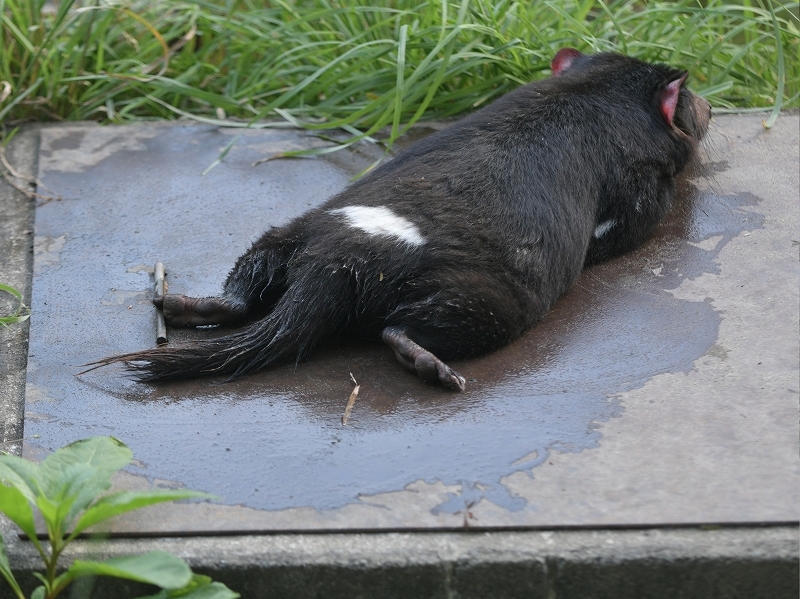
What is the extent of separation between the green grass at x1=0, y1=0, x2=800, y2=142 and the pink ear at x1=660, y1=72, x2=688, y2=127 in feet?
2.62

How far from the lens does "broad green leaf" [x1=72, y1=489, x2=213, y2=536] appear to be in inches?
80.0

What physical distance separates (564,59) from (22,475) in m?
2.58

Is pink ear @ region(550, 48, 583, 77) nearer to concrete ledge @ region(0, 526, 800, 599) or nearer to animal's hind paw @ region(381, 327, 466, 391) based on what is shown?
animal's hind paw @ region(381, 327, 466, 391)

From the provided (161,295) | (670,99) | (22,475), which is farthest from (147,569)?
(670,99)

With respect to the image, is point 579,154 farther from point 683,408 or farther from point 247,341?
point 247,341

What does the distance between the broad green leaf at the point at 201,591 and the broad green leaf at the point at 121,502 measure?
0.56 ft

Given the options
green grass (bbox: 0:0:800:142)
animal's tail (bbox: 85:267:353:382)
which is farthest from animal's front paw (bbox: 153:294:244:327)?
green grass (bbox: 0:0:800:142)

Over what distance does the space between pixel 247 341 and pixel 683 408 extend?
1.18 m

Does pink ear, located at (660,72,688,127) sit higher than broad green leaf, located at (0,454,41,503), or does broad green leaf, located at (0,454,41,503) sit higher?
pink ear, located at (660,72,688,127)

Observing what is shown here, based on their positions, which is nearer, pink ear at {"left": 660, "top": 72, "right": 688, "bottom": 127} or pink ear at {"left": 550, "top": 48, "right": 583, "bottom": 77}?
pink ear at {"left": 660, "top": 72, "right": 688, "bottom": 127}

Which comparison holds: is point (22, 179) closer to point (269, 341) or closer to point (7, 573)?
point (269, 341)

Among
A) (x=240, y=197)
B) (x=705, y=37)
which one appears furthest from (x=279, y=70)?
(x=705, y=37)

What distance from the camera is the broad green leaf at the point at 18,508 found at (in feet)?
6.67

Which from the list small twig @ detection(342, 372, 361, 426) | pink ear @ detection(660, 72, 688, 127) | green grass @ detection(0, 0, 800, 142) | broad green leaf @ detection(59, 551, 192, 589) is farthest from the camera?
green grass @ detection(0, 0, 800, 142)
